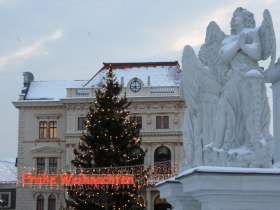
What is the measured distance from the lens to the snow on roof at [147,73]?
4875 cm

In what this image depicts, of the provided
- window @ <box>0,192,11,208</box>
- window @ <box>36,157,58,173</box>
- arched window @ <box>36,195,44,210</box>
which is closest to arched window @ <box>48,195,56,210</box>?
arched window @ <box>36,195,44,210</box>

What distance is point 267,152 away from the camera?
5.97m

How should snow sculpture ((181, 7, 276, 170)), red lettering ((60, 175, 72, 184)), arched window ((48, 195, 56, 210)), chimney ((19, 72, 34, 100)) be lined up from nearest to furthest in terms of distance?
snow sculpture ((181, 7, 276, 170)) < red lettering ((60, 175, 72, 184)) < arched window ((48, 195, 56, 210)) < chimney ((19, 72, 34, 100))

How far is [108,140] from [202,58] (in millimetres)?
24827

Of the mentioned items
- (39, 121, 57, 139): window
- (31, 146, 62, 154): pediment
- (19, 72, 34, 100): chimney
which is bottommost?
(31, 146, 62, 154): pediment

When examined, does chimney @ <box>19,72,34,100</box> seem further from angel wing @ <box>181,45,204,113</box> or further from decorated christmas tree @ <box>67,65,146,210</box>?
angel wing @ <box>181,45,204,113</box>

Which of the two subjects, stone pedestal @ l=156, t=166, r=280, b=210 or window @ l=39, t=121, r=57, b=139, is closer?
stone pedestal @ l=156, t=166, r=280, b=210

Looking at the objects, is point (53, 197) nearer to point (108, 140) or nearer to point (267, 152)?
point (108, 140)

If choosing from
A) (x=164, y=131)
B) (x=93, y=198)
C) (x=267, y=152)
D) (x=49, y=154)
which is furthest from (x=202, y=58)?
(x=49, y=154)

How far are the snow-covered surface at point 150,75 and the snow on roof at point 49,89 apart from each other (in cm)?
306

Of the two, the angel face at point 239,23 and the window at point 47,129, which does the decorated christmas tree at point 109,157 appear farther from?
the angel face at point 239,23

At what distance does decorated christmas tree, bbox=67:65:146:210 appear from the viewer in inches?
1232

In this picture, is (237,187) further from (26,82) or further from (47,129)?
(26,82)

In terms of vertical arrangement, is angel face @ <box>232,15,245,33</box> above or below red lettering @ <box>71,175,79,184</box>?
above
